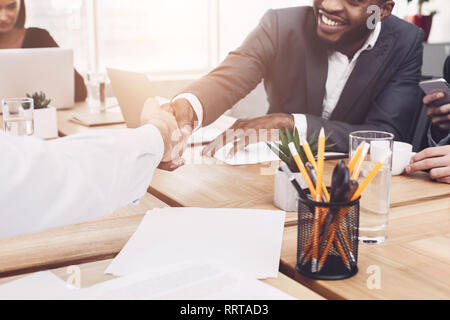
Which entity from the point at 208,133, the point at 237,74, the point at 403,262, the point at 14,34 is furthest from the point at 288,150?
the point at 14,34

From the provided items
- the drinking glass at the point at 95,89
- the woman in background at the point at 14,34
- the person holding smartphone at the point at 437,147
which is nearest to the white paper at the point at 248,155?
the person holding smartphone at the point at 437,147

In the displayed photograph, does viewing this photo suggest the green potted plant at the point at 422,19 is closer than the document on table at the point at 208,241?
No

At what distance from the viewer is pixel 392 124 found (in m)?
1.80

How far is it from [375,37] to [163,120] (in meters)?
1.19

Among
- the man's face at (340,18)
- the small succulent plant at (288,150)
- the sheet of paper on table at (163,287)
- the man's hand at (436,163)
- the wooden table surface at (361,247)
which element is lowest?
the wooden table surface at (361,247)

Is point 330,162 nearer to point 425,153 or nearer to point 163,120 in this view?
Answer: point 425,153

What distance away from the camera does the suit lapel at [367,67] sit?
6.31 ft

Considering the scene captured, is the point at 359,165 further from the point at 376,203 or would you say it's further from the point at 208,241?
the point at 208,241

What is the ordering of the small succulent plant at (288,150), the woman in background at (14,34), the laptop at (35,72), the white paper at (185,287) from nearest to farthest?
1. the white paper at (185,287)
2. the small succulent plant at (288,150)
3. the laptop at (35,72)
4. the woman in background at (14,34)

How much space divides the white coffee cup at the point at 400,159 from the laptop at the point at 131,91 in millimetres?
765

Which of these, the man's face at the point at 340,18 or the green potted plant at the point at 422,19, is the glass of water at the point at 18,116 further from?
the green potted plant at the point at 422,19

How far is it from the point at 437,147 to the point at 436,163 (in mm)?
49

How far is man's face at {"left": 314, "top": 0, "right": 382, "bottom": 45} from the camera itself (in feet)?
6.39

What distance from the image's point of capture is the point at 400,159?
1315 millimetres
